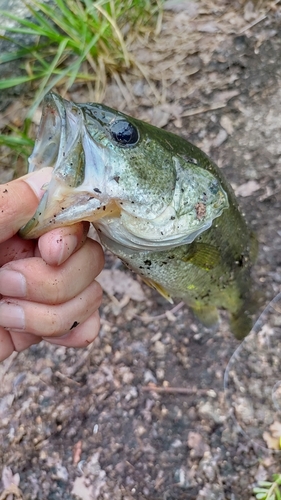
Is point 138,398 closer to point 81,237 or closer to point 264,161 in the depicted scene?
point 81,237

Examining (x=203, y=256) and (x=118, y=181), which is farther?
(x=203, y=256)

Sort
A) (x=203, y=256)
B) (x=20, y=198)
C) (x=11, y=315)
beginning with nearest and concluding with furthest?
(x=20, y=198)
(x=11, y=315)
(x=203, y=256)

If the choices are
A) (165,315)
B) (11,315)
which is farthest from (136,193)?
(165,315)

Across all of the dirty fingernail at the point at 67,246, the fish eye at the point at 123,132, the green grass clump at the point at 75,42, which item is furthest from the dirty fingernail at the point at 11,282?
the green grass clump at the point at 75,42

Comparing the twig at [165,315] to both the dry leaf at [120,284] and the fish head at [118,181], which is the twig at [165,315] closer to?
the dry leaf at [120,284]

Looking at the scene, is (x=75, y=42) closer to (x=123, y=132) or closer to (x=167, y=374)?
(x=123, y=132)

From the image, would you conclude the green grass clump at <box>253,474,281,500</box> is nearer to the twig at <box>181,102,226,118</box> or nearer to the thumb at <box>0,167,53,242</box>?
the thumb at <box>0,167,53,242</box>
